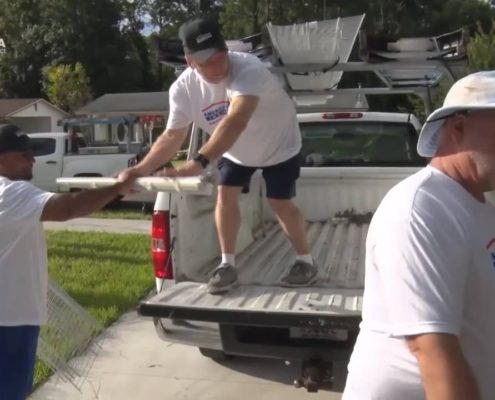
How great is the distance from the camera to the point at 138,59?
57.8m

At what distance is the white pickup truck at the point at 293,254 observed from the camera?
432 cm

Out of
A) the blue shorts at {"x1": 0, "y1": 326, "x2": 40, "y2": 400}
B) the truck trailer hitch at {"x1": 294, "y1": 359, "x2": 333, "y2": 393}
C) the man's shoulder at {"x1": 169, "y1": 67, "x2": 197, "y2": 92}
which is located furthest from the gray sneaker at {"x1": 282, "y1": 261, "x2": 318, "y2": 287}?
the blue shorts at {"x1": 0, "y1": 326, "x2": 40, "y2": 400}

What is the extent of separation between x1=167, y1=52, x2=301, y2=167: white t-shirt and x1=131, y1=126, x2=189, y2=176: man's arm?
1.8 inches

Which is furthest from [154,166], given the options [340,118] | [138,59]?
[138,59]

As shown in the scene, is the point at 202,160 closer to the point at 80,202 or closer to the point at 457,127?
the point at 80,202

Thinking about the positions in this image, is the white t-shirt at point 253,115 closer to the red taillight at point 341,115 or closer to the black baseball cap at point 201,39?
the black baseball cap at point 201,39

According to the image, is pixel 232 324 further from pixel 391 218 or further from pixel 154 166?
pixel 391 218

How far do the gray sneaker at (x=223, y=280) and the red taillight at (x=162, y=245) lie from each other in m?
0.30

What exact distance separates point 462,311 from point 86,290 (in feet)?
20.9

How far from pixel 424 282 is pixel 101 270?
7.39 metres

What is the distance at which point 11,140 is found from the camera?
3.56 meters

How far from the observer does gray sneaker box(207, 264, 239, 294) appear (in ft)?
15.2

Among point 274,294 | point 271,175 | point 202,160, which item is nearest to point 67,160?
point 271,175

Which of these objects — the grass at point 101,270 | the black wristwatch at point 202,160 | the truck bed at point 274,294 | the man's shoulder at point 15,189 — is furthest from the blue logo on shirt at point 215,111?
the grass at point 101,270
